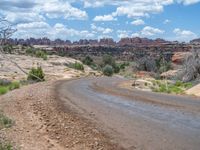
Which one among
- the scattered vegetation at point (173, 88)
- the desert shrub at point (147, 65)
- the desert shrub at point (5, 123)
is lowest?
the desert shrub at point (147, 65)

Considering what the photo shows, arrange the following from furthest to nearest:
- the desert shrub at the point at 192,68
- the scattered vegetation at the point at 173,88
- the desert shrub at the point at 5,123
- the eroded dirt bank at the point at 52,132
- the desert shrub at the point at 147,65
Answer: the desert shrub at the point at 147,65 → the desert shrub at the point at 192,68 → the scattered vegetation at the point at 173,88 → the desert shrub at the point at 5,123 → the eroded dirt bank at the point at 52,132

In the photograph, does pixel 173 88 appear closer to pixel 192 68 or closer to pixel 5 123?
pixel 192 68

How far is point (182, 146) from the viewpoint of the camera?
1367 cm

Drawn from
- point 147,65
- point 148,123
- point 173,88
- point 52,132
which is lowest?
point 147,65

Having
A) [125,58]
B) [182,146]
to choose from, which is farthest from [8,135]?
[125,58]

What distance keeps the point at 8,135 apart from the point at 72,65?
88375 mm

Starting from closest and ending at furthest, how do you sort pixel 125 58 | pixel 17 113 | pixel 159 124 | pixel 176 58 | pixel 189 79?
1. pixel 159 124
2. pixel 17 113
3. pixel 189 79
4. pixel 176 58
5. pixel 125 58

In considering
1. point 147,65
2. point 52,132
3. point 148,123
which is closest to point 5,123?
point 52,132

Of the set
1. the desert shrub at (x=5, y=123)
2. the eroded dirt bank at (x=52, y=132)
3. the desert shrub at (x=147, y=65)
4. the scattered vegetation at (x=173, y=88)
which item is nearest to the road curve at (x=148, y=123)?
the eroded dirt bank at (x=52, y=132)

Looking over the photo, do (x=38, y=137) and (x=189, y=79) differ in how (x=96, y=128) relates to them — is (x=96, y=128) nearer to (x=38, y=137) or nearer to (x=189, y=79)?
(x=38, y=137)

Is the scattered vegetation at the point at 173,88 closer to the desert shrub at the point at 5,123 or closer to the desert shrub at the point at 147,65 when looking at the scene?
the desert shrub at the point at 5,123

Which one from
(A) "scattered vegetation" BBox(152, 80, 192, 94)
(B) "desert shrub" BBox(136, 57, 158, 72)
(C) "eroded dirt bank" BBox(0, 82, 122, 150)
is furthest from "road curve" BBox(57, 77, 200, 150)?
(B) "desert shrub" BBox(136, 57, 158, 72)

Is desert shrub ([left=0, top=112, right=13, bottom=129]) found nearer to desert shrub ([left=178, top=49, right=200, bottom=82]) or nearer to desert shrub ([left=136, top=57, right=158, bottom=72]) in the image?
desert shrub ([left=178, top=49, right=200, bottom=82])

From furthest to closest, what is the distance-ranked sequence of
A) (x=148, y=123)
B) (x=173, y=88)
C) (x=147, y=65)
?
(x=147, y=65) < (x=173, y=88) < (x=148, y=123)
